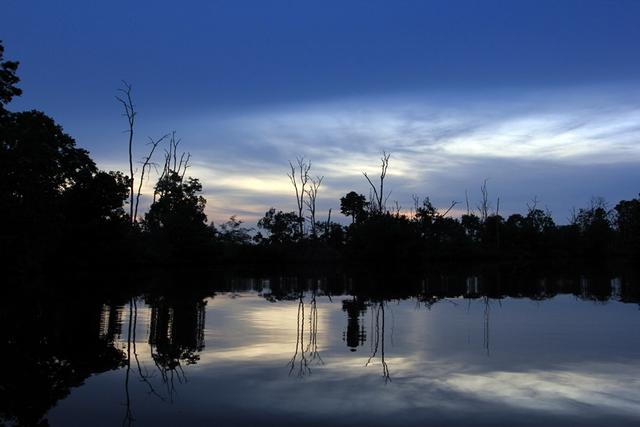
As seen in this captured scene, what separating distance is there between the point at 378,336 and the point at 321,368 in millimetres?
3262

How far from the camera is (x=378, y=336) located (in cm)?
1126

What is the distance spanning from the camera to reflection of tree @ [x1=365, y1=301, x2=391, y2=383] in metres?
8.09

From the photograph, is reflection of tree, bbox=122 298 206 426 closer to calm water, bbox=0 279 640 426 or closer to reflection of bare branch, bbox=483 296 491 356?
calm water, bbox=0 279 640 426

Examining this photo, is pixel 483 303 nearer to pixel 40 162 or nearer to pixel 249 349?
pixel 249 349

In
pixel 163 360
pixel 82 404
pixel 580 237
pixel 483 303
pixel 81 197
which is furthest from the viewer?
pixel 580 237

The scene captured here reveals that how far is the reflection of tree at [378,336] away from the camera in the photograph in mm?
8086

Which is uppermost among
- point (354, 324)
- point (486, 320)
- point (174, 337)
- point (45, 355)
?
point (486, 320)

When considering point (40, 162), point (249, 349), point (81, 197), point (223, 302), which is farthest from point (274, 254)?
point (249, 349)

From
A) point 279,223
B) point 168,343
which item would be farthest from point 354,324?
point 279,223

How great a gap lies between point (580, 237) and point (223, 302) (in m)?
62.2

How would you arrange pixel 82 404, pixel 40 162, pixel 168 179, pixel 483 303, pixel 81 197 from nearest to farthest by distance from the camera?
pixel 82 404, pixel 483 303, pixel 40 162, pixel 81 197, pixel 168 179

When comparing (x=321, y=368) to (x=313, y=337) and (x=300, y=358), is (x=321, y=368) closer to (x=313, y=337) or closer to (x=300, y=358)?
(x=300, y=358)

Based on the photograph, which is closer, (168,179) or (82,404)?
(82,404)

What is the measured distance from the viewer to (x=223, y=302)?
19.0 meters
